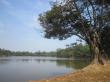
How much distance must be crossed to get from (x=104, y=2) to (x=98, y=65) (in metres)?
5.10

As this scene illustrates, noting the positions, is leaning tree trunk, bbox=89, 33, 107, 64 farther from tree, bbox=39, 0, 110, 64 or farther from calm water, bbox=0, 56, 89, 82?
calm water, bbox=0, 56, 89, 82

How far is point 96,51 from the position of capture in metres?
17.8

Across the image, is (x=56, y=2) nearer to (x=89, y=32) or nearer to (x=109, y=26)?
(x=89, y=32)

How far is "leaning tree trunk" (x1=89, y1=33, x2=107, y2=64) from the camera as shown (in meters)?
17.8

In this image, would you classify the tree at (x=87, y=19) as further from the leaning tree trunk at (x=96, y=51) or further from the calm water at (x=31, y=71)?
the calm water at (x=31, y=71)

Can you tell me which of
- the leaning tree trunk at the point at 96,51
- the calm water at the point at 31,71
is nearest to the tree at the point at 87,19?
the leaning tree trunk at the point at 96,51

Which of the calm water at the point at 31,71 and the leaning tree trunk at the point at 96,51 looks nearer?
the leaning tree trunk at the point at 96,51

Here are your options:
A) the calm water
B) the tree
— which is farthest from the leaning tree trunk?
the calm water

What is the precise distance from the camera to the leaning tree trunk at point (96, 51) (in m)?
17.8

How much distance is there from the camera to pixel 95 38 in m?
18.0

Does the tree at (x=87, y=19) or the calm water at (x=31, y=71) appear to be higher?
the tree at (x=87, y=19)

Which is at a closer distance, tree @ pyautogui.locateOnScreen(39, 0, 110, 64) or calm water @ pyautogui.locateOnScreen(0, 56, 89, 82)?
tree @ pyautogui.locateOnScreen(39, 0, 110, 64)

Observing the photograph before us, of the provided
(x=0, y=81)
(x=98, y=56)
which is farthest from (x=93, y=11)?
(x=0, y=81)

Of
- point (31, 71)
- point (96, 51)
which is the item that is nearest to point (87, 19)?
point (96, 51)
